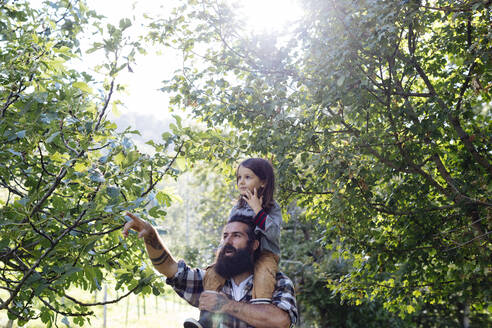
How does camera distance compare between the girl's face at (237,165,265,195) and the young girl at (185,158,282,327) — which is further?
the girl's face at (237,165,265,195)

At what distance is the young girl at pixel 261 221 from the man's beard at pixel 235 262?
43mm

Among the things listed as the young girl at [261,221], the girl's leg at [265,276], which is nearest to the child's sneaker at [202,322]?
the young girl at [261,221]

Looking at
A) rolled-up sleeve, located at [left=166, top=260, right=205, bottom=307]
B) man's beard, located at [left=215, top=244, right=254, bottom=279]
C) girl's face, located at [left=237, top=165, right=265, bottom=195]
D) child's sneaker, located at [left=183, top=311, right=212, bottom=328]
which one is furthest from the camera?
girl's face, located at [left=237, top=165, right=265, bottom=195]

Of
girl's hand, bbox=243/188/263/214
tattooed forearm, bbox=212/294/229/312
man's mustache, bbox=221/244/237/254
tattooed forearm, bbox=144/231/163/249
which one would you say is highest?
girl's hand, bbox=243/188/263/214

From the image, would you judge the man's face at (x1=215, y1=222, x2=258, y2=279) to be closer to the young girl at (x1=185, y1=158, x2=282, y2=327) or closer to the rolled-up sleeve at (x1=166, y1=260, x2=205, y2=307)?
the young girl at (x1=185, y1=158, x2=282, y2=327)

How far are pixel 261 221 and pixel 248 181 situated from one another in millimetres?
300

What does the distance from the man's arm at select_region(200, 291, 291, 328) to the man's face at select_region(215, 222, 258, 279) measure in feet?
0.62

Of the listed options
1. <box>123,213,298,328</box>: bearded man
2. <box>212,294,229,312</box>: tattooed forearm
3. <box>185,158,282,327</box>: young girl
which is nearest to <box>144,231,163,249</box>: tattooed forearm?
<box>123,213,298,328</box>: bearded man

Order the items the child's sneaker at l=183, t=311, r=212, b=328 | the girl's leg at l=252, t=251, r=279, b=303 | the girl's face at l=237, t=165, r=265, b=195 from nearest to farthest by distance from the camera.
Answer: the child's sneaker at l=183, t=311, r=212, b=328 → the girl's leg at l=252, t=251, r=279, b=303 → the girl's face at l=237, t=165, r=265, b=195

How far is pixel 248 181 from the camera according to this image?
243 cm

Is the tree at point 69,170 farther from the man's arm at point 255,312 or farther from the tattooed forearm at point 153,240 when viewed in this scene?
the man's arm at point 255,312

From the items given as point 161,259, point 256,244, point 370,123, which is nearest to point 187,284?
point 161,259

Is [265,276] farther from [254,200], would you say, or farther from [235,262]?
[254,200]

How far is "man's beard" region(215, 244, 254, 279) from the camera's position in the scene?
7.09 feet
